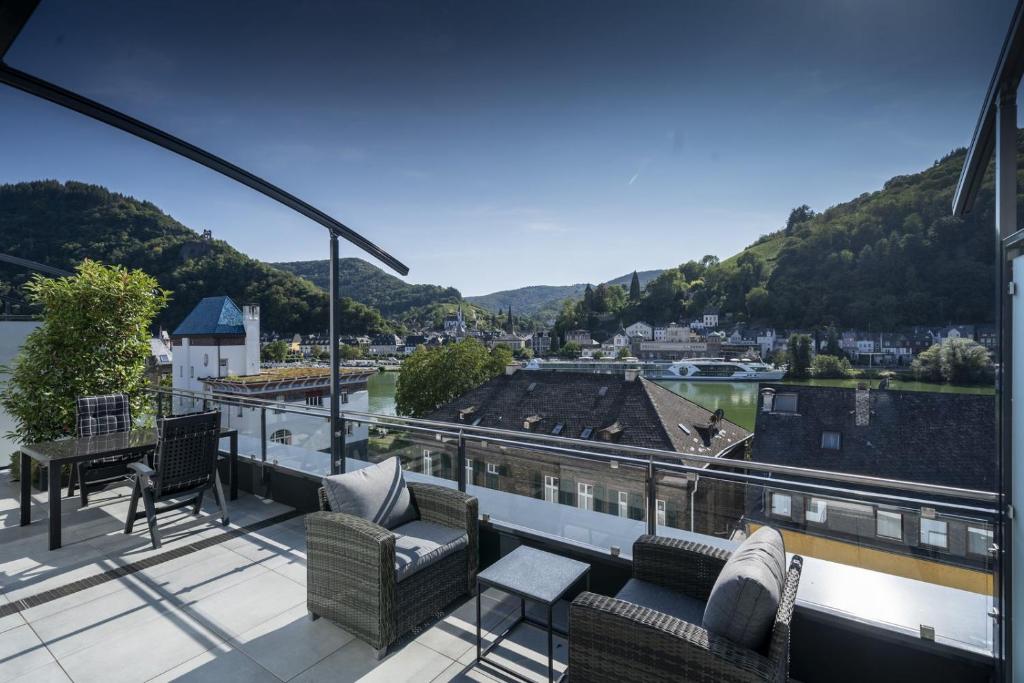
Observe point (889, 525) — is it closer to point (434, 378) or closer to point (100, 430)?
point (100, 430)

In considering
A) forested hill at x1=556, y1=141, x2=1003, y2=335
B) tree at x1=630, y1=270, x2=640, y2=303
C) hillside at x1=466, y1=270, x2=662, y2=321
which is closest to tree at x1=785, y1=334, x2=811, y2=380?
forested hill at x1=556, y1=141, x2=1003, y2=335

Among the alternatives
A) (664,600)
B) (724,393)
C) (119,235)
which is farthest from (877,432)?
(119,235)

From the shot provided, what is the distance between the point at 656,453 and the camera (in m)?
2.71

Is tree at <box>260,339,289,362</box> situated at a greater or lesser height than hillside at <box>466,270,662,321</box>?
lesser

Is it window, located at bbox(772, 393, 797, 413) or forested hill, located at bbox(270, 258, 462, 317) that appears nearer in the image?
window, located at bbox(772, 393, 797, 413)

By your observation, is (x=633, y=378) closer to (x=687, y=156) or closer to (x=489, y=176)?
(x=489, y=176)

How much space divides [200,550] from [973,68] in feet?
207

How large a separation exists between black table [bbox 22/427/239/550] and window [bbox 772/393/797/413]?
71.2 ft

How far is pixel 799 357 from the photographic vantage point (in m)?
40.4

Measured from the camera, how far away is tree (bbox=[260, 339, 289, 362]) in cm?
2541

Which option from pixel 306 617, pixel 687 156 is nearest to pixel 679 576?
pixel 306 617

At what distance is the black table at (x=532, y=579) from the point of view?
6.97ft

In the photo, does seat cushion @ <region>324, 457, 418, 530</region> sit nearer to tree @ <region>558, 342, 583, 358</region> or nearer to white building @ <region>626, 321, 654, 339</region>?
white building @ <region>626, 321, 654, 339</region>

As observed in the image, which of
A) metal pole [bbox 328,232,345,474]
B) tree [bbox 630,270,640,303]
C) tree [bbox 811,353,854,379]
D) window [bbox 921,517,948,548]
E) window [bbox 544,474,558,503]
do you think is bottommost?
tree [bbox 811,353,854,379]
